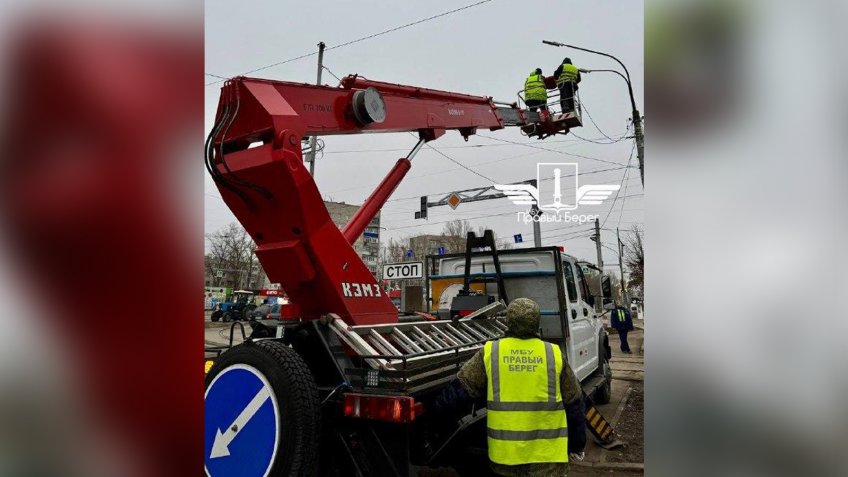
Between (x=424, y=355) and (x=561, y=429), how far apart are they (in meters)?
0.98

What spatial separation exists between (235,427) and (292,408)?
16.4 inches

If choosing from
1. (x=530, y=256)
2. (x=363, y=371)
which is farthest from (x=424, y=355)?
(x=530, y=256)

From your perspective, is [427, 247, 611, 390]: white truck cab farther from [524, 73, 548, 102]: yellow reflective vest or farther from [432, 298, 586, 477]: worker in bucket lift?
[432, 298, 586, 477]: worker in bucket lift

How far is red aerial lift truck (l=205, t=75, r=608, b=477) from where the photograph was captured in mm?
3166

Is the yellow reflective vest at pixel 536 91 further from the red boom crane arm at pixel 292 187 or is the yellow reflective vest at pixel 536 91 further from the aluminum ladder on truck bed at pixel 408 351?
the aluminum ladder on truck bed at pixel 408 351

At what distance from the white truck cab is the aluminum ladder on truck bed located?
1627 mm

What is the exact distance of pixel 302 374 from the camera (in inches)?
127

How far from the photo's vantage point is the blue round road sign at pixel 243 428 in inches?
123

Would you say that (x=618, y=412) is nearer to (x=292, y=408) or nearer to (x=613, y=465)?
(x=613, y=465)

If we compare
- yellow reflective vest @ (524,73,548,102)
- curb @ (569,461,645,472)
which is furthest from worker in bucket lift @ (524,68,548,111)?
curb @ (569,461,645,472)

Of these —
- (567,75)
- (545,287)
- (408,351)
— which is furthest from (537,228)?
(408,351)

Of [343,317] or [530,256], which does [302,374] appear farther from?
[530,256]

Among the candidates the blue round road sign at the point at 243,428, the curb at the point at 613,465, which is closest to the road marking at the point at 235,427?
the blue round road sign at the point at 243,428
